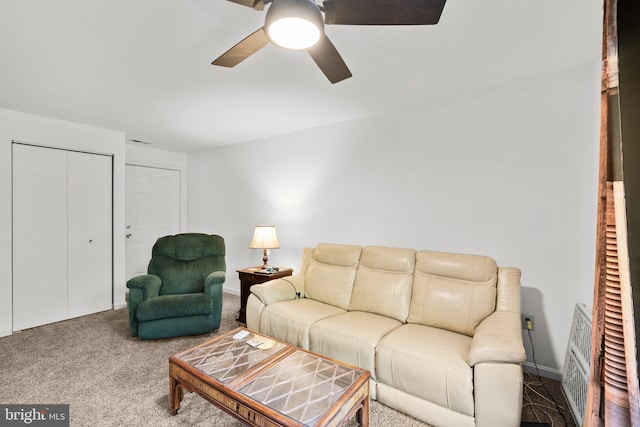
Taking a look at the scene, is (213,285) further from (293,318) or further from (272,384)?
(272,384)

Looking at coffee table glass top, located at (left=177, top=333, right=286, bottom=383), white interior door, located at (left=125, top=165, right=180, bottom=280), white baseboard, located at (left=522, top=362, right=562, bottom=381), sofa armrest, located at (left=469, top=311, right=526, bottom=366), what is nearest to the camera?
sofa armrest, located at (left=469, top=311, right=526, bottom=366)

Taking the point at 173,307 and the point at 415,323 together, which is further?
the point at 173,307

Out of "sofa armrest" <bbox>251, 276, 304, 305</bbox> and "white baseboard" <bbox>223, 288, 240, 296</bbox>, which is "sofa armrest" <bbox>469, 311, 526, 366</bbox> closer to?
"sofa armrest" <bbox>251, 276, 304, 305</bbox>

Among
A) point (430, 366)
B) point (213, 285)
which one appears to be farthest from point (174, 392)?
point (430, 366)

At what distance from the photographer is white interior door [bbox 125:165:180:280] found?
4.42m

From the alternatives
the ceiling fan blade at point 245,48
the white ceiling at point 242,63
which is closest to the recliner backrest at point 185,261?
the white ceiling at point 242,63

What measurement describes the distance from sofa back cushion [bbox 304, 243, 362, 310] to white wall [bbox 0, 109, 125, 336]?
2.66 metres

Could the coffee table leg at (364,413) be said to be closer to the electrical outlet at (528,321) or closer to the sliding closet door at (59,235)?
the electrical outlet at (528,321)

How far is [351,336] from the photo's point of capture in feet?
6.69

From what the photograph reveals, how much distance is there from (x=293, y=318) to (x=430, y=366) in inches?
43.4

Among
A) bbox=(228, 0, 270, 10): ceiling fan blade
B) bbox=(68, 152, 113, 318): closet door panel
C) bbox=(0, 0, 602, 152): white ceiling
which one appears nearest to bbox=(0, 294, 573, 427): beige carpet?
bbox=(68, 152, 113, 318): closet door panel

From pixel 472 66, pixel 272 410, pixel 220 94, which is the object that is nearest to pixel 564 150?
pixel 472 66

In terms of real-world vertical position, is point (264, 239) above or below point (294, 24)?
below

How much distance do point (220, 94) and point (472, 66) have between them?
204cm
